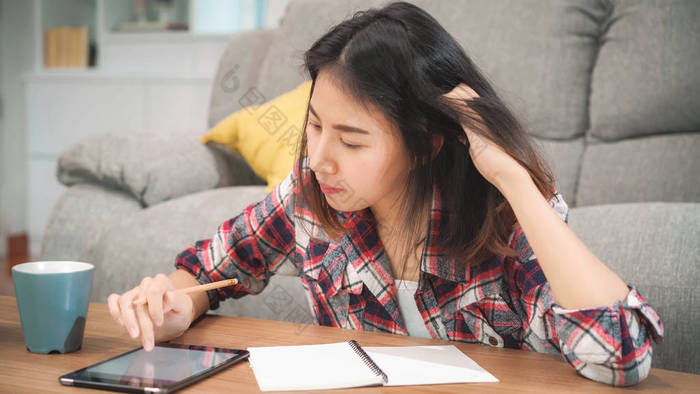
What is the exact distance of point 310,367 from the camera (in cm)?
65

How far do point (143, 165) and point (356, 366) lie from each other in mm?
1178

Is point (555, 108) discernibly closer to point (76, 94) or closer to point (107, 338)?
point (107, 338)

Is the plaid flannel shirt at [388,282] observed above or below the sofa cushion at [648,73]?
below

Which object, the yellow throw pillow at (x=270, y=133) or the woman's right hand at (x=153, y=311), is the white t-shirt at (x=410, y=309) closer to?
the woman's right hand at (x=153, y=311)

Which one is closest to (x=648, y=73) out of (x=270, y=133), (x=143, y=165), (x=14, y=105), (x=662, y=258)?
(x=662, y=258)

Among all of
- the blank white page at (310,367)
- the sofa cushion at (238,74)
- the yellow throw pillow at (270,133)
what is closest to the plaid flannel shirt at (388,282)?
the blank white page at (310,367)

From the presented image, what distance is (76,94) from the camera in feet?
10.9

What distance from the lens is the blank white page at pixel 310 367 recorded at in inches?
23.8

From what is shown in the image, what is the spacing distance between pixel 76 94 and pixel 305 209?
8.98 ft

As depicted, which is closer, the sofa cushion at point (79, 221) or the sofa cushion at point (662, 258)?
the sofa cushion at point (662, 258)

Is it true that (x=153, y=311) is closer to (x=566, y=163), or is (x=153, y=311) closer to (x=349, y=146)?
(x=349, y=146)

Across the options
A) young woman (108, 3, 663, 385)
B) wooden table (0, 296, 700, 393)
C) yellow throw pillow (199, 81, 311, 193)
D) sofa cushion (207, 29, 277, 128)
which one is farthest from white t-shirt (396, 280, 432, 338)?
sofa cushion (207, 29, 277, 128)

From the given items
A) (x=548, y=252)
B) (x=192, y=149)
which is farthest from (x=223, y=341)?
(x=192, y=149)

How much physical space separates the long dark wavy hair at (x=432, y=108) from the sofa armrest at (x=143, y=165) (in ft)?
2.89
